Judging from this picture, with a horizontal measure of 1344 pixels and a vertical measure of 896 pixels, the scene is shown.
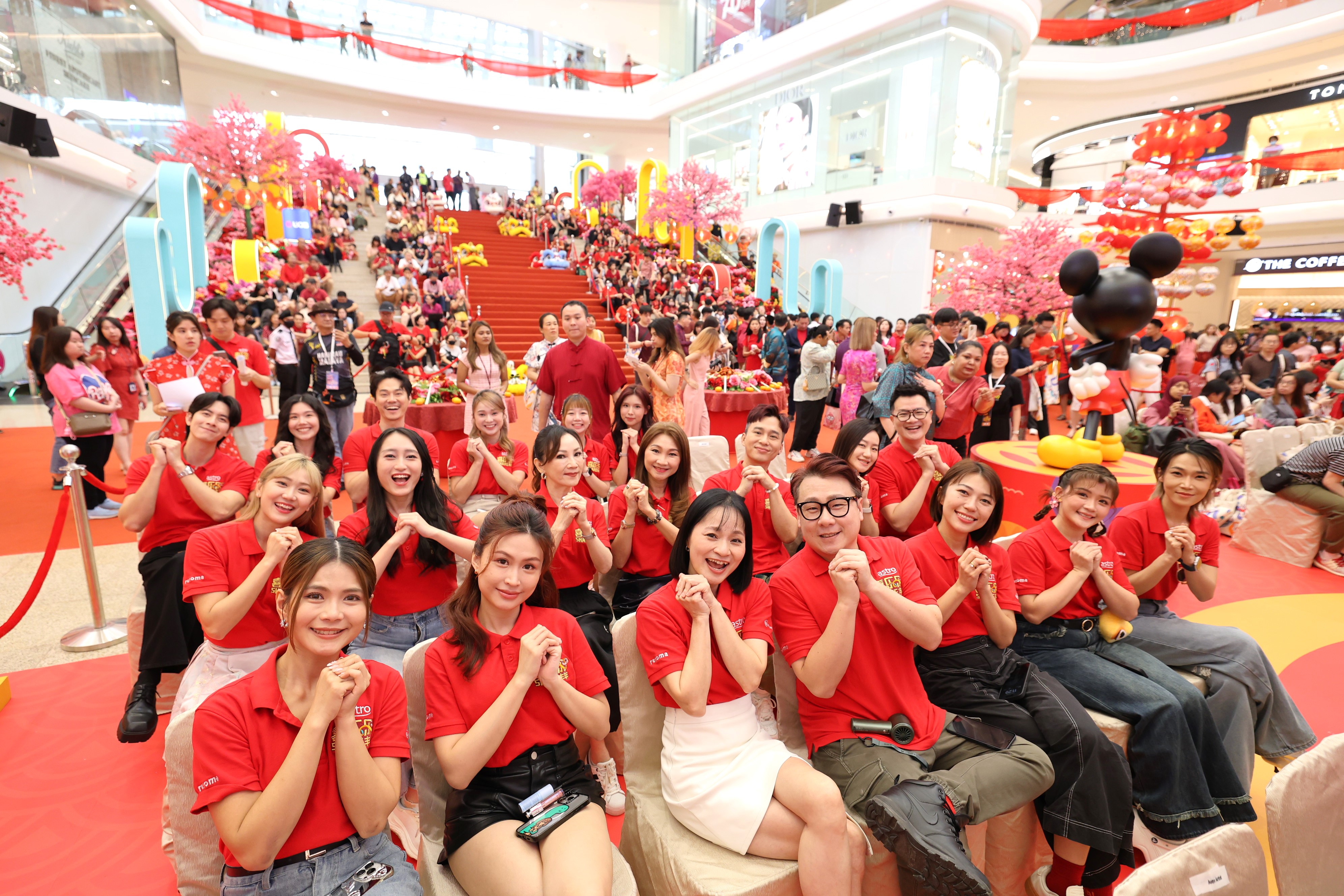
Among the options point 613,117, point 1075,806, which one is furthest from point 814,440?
point 613,117

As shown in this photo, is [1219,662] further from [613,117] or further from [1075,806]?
[613,117]

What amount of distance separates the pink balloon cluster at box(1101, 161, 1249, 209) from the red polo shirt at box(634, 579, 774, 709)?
948cm

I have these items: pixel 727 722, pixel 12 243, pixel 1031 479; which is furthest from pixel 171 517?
pixel 12 243

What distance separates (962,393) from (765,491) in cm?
260

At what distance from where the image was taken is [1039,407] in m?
7.05

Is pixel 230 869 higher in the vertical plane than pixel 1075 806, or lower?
higher

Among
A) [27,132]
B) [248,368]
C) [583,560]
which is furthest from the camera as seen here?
[27,132]

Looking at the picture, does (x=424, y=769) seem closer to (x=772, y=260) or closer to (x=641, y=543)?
(x=641, y=543)

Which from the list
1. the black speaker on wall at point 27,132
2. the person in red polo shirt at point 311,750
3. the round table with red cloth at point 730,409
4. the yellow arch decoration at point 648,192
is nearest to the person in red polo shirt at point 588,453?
the person in red polo shirt at point 311,750

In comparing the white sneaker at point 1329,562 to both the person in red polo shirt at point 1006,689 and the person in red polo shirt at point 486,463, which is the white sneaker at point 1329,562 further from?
the person in red polo shirt at point 486,463

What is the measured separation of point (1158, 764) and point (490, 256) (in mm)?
17696

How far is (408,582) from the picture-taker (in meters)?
2.47

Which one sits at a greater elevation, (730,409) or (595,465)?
(595,465)

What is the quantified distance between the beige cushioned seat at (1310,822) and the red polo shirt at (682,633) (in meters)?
1.15
